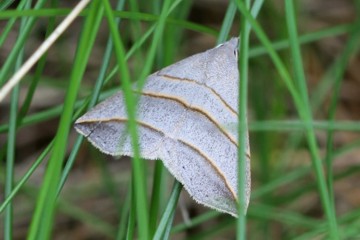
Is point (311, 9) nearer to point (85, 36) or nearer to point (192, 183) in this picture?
point (192, 183)

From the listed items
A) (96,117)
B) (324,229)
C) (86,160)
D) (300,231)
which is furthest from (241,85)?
(86,160)

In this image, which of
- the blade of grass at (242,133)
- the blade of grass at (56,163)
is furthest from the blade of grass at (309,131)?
the blade of grass at (56,163)

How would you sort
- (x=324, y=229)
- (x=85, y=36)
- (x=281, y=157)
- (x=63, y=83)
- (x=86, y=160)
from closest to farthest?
(x=85, y=36) → (x=324, y=229) → (x=63, y=83) → (x=281, y=157) → (x=86, y=160)

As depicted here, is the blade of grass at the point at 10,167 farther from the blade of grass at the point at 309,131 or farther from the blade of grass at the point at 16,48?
the blade of grass at the point at 309,131

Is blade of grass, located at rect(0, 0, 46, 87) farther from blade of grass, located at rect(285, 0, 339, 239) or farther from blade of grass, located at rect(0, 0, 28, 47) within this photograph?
blade of grass, located at rect(285, 0, 339, 239)

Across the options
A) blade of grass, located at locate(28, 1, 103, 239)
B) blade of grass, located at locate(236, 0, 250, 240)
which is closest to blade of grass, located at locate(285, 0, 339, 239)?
blade of grass, located at locate(236, 0, 250, 240)

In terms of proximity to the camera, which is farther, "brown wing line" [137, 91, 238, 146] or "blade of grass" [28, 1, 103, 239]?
"brown wing line" [137, 91, 238, 146]
